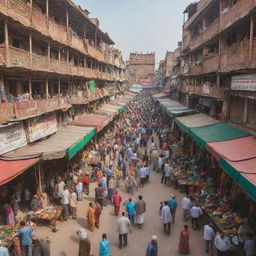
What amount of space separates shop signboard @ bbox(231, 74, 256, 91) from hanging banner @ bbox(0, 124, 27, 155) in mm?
10736

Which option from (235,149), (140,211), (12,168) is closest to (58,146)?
(12,168)

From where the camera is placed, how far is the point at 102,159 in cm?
1967

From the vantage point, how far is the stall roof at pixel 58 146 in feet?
38.8

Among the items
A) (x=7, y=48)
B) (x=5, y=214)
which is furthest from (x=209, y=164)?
(x=7, y=48)

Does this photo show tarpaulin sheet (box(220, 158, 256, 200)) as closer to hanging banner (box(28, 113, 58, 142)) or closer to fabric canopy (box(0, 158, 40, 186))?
fabric canopy (box(0, 158, 40, 186))

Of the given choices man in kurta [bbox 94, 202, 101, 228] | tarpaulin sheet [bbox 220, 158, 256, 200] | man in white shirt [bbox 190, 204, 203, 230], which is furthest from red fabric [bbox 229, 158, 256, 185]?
man in kurta [bbox 94, 202, 101, 228]

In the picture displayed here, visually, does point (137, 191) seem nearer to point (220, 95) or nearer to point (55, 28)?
point (220, 95)

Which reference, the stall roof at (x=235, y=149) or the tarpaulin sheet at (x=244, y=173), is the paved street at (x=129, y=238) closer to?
the tarpaulin sheet at (x=244, y=173)

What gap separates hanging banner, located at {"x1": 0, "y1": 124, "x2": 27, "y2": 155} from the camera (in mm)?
11297

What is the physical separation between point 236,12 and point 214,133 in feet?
21.2

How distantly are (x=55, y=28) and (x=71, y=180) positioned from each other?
30.8 ft

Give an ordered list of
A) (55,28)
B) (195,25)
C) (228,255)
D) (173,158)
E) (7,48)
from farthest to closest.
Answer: (195,25), (173,158), (55,28), (7,48), (228,255)

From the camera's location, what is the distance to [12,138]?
12102 mm

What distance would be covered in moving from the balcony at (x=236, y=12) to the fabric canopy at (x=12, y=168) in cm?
1160
